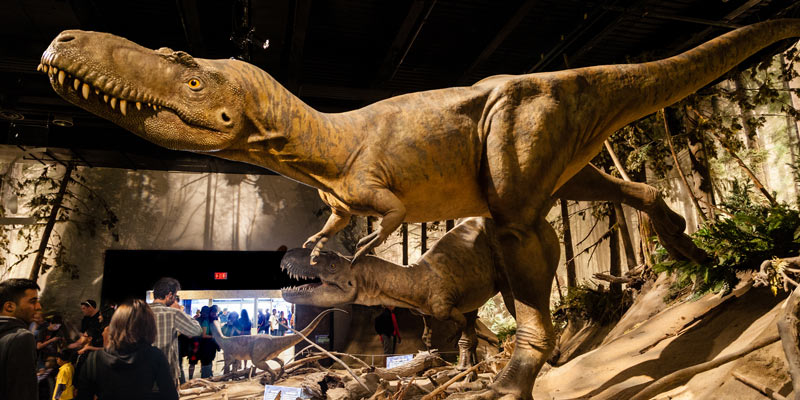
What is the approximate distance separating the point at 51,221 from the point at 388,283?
558 cm

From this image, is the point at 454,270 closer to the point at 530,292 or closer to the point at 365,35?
the point at 530,292

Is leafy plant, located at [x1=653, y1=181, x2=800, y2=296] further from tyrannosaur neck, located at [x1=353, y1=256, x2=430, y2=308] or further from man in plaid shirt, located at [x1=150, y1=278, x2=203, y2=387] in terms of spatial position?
man in plaid shirt, located at [x1=150, y1=278, x2=203, y2=387]

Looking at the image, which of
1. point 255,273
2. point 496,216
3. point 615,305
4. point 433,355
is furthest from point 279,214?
point 496,216

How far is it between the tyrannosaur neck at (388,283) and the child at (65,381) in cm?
160

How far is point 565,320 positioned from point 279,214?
3777 millimetres

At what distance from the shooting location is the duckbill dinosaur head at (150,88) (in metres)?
1.34

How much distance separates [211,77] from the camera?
58.6 inches

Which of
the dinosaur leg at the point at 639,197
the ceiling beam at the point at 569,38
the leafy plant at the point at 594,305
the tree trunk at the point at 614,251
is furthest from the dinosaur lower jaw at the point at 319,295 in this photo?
the tree trunk at the point at 614,251

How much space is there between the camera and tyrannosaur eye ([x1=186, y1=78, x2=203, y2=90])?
57.7 inches

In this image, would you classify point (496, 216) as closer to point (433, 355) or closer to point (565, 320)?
point (433, 355)

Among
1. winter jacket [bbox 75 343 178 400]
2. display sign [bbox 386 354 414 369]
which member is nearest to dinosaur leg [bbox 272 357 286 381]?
display sign [bbox 386 354 414 369]

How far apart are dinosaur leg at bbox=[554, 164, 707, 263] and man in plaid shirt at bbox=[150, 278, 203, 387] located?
2143 mm

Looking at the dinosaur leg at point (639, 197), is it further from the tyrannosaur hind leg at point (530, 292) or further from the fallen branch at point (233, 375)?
the fallen branch at point (233, 375)

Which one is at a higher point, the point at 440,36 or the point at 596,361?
the point at 440,36
